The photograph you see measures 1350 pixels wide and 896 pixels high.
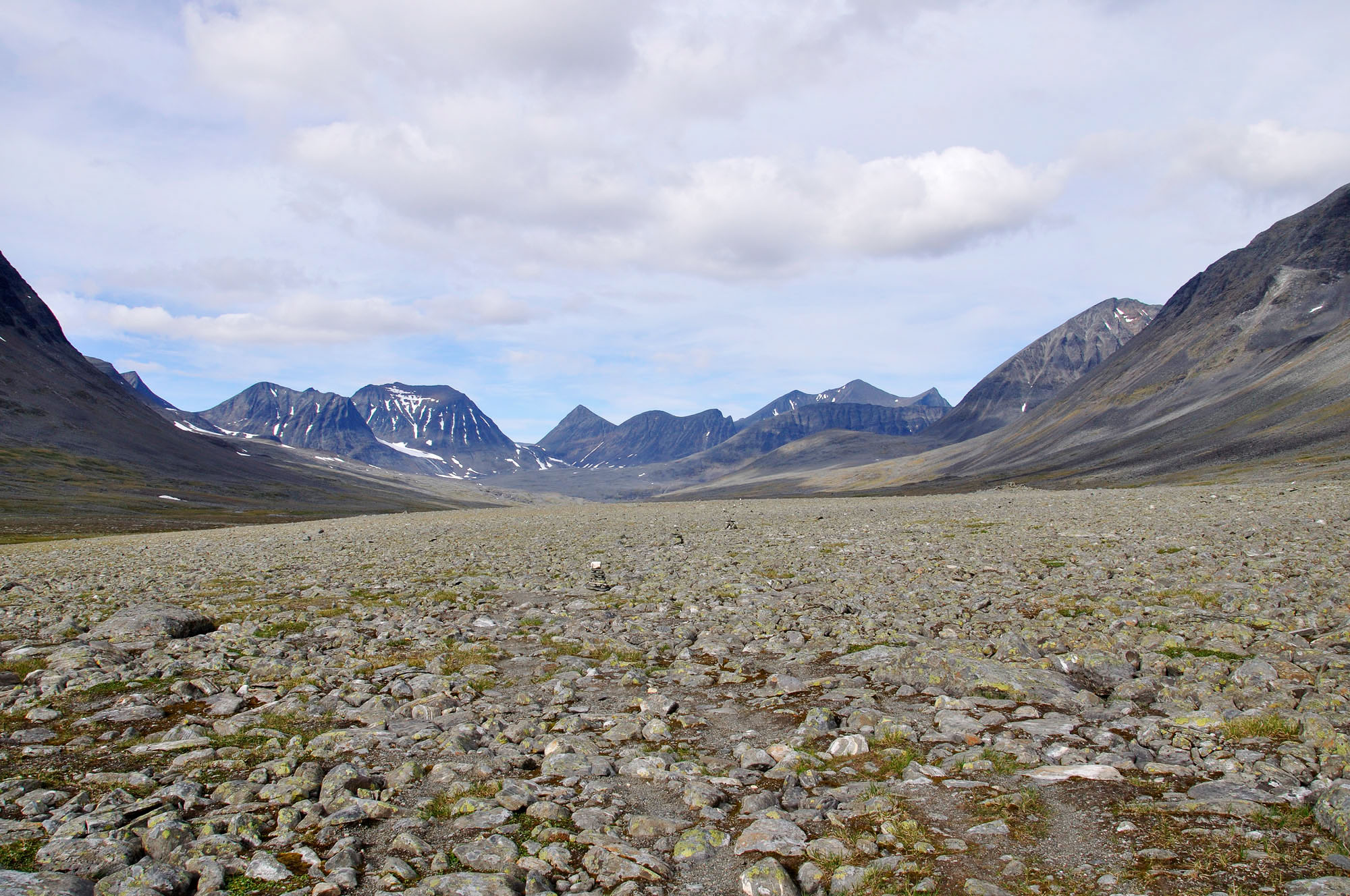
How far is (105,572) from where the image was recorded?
27.4m

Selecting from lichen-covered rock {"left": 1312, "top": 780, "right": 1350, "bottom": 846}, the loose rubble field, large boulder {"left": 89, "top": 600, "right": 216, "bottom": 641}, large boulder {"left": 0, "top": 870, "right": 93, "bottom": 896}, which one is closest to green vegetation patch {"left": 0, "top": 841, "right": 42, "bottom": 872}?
the loose rubble field

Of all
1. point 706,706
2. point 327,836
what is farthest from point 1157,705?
point 327,836

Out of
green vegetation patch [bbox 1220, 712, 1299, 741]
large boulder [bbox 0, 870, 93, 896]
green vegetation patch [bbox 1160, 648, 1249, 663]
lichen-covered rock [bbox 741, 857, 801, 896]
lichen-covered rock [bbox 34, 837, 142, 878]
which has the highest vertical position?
green vegetation patch [bbox 1160, 648, 1249, 663]

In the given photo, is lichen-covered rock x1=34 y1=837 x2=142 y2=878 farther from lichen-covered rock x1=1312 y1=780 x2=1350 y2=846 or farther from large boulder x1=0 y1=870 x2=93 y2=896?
lichen-covered rock x1=1312 y1=780 x2=1350 y2=846

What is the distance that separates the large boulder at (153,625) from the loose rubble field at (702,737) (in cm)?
10

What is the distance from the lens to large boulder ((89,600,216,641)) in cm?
1438

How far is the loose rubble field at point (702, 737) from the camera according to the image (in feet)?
19.6

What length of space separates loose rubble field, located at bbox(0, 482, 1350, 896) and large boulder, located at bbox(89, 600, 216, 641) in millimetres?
100

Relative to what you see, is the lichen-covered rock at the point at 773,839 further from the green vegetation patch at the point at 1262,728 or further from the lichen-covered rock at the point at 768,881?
the green vegetation patch at the point at 1262,728

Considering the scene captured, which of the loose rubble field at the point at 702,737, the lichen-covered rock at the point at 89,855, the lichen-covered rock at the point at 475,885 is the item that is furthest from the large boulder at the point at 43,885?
the lichen-covered rock at the point at 475,885

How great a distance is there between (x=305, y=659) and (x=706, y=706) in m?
7.57

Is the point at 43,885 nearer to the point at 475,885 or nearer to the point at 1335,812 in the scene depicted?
the point at 475,885

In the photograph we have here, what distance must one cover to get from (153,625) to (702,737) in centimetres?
1243

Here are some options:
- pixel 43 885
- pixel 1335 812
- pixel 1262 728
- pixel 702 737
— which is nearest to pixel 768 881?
pixel 702 737
